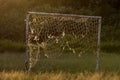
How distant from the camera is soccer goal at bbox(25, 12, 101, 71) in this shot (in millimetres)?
12930

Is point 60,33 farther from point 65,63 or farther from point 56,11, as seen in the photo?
point 56,11

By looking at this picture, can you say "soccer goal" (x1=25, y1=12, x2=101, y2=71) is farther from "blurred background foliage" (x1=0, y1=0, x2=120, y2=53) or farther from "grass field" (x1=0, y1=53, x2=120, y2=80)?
"blurred background foliage" (x1=0, y1=0, x2=120, y2=53)

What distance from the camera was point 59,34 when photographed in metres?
15.9

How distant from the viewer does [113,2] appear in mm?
28219

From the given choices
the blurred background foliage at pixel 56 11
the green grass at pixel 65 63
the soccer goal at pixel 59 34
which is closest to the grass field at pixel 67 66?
the green grass at pixel 65 63

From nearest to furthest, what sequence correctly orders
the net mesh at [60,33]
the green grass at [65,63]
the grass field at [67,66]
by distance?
1. the grass field at [67,66]
2. the net mesh at [60,33]
3. the green grass at [65,63]

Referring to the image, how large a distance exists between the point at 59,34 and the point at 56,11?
8458 millimetres

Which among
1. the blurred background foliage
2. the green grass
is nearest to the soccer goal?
the green grass

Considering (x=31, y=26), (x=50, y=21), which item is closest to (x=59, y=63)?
(x=50, y=21)

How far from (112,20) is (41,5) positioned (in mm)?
4489

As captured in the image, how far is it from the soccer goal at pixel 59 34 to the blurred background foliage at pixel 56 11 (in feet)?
12.3

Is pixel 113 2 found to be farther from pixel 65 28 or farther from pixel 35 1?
pixel 65 28

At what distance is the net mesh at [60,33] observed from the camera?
43.2 ft

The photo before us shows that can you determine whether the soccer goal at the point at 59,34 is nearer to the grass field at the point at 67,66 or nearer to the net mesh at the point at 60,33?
the net mesh at the point at 60,33
